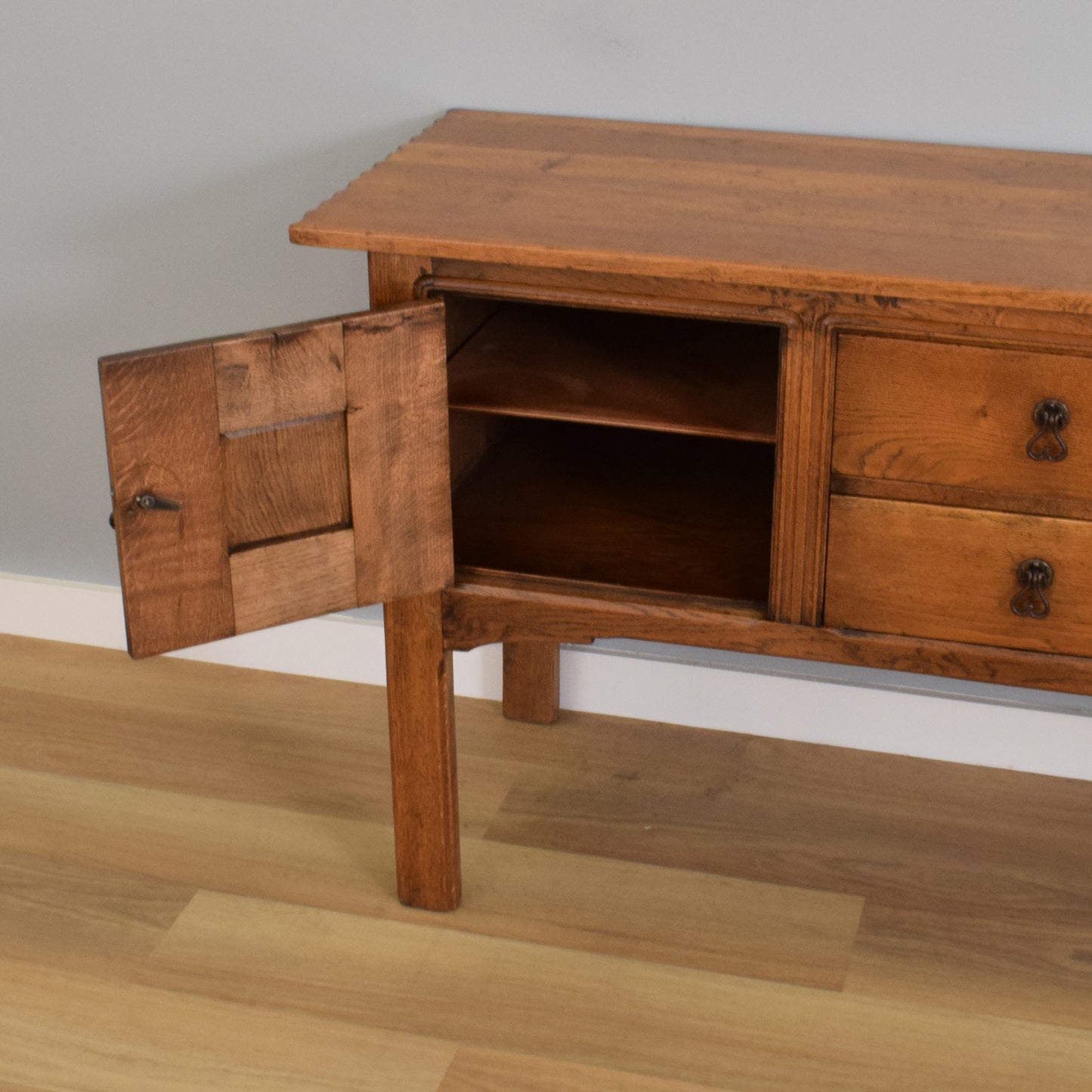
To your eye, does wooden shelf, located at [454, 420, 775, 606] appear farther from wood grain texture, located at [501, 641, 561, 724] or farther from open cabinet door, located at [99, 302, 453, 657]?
wood grain texture, located at [501, 641, 561, 724]

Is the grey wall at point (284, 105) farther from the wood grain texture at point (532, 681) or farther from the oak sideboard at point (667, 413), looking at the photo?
the wood grain texture at point (532, 681)

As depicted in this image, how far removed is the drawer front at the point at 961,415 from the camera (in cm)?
151

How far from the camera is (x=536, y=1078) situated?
5.63ft

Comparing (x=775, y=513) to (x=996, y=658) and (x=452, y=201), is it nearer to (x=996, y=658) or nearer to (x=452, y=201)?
(x=996, y=658)

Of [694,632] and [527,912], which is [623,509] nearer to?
[694,632]

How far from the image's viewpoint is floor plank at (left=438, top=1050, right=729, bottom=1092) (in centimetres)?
170

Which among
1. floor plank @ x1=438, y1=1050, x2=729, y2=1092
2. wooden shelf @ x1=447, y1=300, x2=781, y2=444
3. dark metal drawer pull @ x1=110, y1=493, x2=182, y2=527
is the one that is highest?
wooden shelf @ x1=447, y1=300, x2=781, y2=444

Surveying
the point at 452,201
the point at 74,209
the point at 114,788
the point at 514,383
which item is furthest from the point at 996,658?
the point at 74,209

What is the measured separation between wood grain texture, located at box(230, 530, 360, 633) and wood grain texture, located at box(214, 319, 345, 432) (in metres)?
0.14

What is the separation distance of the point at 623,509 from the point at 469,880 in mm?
495

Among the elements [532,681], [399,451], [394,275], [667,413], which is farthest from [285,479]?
[532,681]

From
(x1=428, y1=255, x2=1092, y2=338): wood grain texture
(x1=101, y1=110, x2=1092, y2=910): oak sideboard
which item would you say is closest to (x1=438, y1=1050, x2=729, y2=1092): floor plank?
(x1=101, y1=110, x2=1092, y2=910): oak sideboard

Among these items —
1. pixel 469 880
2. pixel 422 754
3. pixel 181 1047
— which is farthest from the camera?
pixel 469 880

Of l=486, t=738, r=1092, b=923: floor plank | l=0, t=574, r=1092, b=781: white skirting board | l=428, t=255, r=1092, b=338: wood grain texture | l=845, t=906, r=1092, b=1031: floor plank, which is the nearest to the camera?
l=428, t=255, r=1092, b=338: wood grain texture
